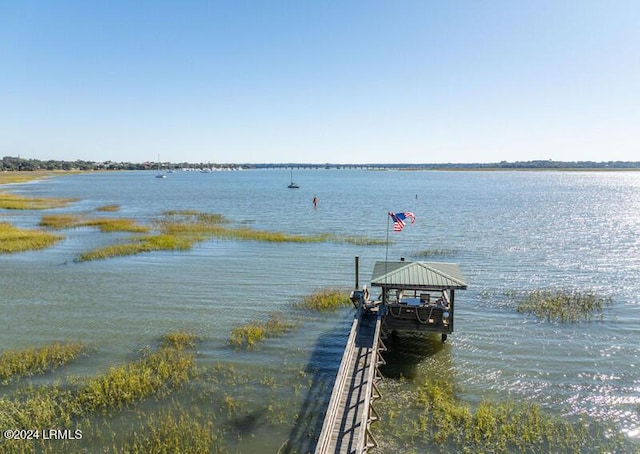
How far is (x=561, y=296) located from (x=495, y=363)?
11039mm

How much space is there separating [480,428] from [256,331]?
37.4ft

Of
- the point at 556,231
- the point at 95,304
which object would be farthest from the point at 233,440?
the point at 556,231

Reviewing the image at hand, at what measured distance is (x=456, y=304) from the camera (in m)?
26.5

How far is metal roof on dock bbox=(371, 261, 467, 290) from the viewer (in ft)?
63.9

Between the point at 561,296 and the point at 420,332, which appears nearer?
the point at 420,332

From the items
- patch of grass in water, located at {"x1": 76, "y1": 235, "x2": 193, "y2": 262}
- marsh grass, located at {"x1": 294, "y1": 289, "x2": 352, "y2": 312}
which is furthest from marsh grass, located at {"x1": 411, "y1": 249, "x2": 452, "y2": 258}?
patch of grass in water, located at {"x1": 76, "y1": 235, "x2": 193, "y2": 262}

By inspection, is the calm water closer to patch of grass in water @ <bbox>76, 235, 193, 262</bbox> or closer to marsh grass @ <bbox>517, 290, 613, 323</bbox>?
marsh grass @ <bbox>517, 290, 613, 323</bbox>

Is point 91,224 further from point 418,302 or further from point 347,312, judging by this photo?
point 418,302

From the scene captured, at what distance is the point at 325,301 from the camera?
26.3 meters

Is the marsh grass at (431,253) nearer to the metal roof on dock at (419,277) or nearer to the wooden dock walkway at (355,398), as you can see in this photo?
the metal roof on dock at (419,277)

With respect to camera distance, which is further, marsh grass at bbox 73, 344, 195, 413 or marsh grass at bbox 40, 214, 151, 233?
marsh grass at bbox 40, 214, 151, 233

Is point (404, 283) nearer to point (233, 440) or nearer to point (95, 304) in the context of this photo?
point (233, 440)

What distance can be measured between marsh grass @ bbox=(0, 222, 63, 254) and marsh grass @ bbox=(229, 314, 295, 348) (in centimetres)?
2900

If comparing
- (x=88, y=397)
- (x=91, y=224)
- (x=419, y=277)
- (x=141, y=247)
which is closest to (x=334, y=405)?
(x=419, y=277)
